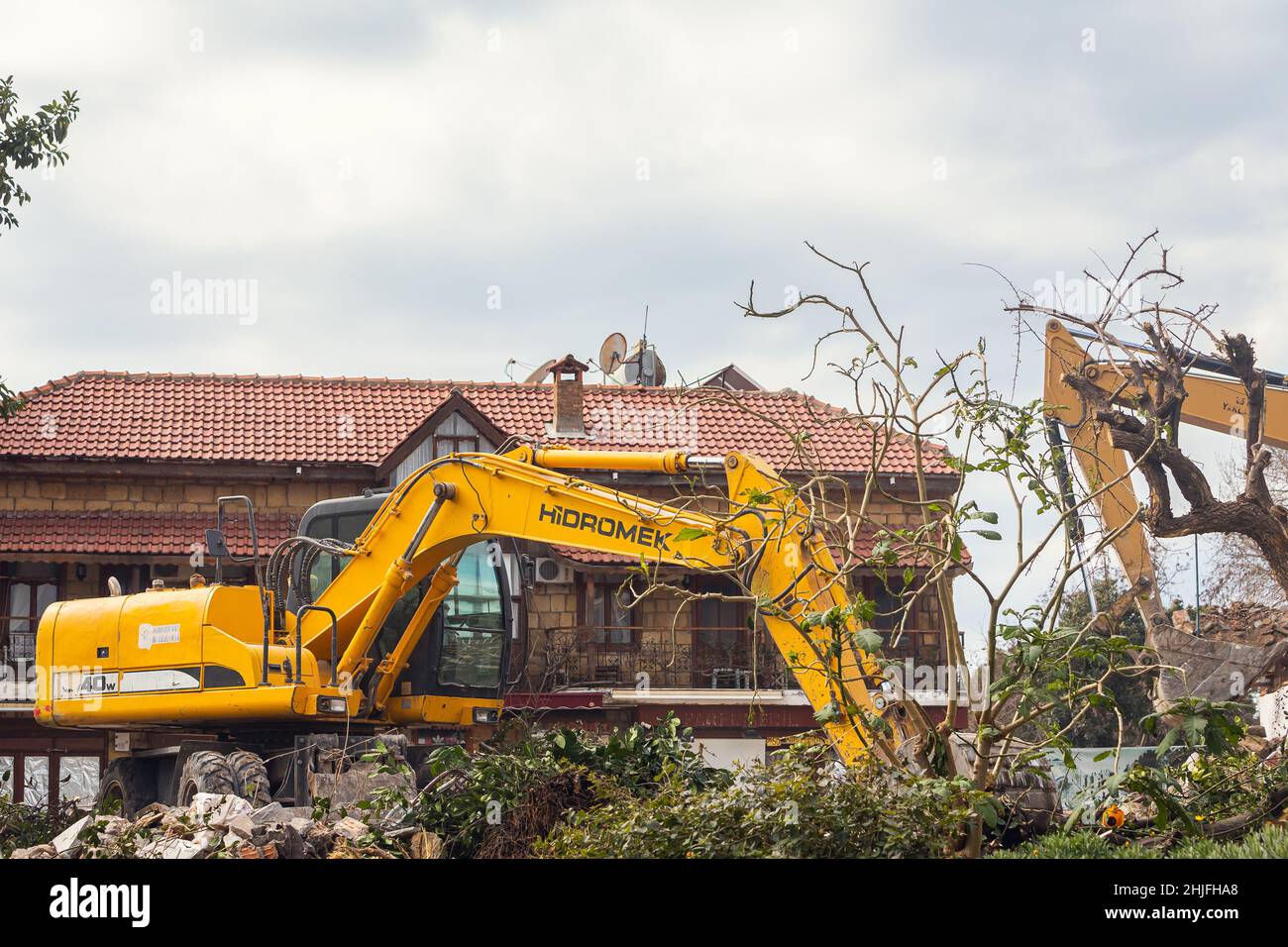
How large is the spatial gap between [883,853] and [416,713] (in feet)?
29.0

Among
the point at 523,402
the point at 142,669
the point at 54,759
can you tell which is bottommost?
the point at 54,759

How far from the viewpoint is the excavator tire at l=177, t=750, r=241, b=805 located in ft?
46.1

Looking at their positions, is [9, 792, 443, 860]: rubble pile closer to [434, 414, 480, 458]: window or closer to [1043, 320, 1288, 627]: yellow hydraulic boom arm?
[1043, 320, 1288, 627]: yellow hydraulic boom arm

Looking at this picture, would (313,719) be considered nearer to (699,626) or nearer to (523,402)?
(699,626)

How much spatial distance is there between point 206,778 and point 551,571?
45.3ft

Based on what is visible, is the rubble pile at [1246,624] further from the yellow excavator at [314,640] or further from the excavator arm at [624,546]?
the excavator arm at [624,546]

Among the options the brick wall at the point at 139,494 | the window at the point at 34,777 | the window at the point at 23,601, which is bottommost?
the window at the point at 34,777

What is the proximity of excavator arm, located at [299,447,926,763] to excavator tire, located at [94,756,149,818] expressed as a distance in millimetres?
3194

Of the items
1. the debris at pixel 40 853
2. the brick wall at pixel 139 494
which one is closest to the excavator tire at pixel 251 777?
the debris at pixel 40 853

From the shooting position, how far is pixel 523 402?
3056 centimetres

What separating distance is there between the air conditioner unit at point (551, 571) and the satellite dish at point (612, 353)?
766cm

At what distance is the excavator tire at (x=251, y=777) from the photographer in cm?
1393

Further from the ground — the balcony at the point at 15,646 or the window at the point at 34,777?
the balcony at the point at 15,646
